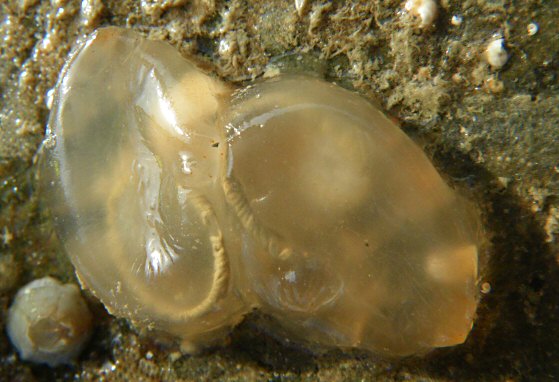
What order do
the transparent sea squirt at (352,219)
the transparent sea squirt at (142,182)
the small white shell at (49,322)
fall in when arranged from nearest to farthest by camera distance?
1. the transparent sea squirt at (352,219)
2. the transparent sea squirt at (142,182)
3. the small white shell at (49,322)

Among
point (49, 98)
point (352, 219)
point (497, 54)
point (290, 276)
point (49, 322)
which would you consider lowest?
point (49, 322)

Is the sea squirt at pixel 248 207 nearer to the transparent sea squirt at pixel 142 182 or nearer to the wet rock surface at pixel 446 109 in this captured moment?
the transparent sea squirt at pixel 142 182

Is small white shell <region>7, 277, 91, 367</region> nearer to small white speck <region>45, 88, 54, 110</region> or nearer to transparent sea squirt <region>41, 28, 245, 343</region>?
transparent sea squirt <region>41, 28, 245, 343</region>

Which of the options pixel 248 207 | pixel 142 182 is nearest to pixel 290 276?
pixel 248 207

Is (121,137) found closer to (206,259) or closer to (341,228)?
(206,259)

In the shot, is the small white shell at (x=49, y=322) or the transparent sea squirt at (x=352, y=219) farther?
the small white shell at (x=49, y=322)

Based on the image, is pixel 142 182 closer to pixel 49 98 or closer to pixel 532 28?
pixel 49 98

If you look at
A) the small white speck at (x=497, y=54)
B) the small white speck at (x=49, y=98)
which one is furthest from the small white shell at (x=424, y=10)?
the small white speck at (x=49, y=98)
